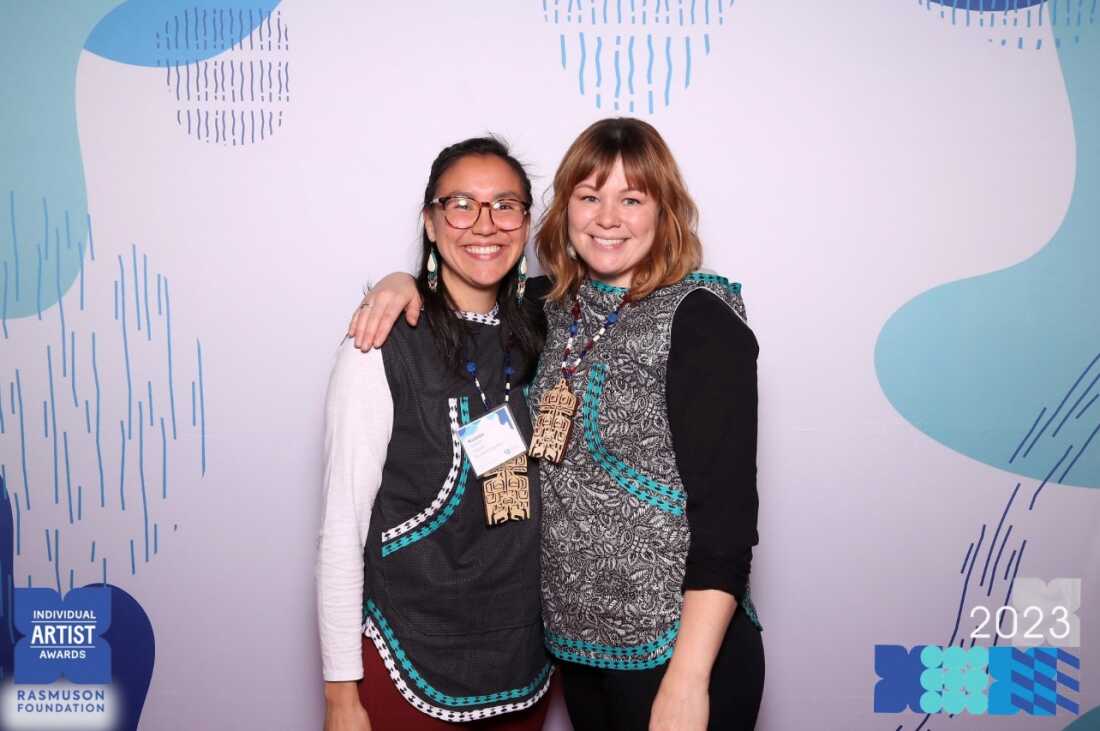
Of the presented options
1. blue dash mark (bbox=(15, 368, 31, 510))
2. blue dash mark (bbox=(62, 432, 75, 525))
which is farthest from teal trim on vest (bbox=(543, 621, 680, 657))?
blue dash mark (bbox=(15, 368, 31, 510))

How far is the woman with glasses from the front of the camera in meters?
1.54

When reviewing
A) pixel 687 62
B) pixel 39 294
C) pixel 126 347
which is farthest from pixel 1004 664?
pixel 39 294

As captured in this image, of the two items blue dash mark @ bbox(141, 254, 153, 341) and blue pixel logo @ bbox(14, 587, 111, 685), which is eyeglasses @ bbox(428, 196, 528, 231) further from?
blue pixel logo @ bbox(14, 587, 111, 685)

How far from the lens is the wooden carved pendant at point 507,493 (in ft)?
5.17

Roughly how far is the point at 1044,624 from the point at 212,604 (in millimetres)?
2281

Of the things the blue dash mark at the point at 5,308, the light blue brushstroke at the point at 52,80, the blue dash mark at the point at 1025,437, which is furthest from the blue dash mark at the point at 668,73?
the blue dash mark at the point at 5,308

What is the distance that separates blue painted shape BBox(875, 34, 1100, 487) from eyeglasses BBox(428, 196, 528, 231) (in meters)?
1.22

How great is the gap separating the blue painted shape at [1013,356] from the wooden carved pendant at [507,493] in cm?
124

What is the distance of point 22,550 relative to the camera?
96.3 inches

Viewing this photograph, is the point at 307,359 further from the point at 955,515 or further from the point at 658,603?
the point at 955,515

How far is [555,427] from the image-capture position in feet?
5.05

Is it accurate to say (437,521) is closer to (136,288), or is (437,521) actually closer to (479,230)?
(479,230)

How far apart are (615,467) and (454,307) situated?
0.46 metres

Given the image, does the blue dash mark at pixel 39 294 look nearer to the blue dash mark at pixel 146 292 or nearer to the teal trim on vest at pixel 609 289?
the blue dash mark at pixel 146 292
